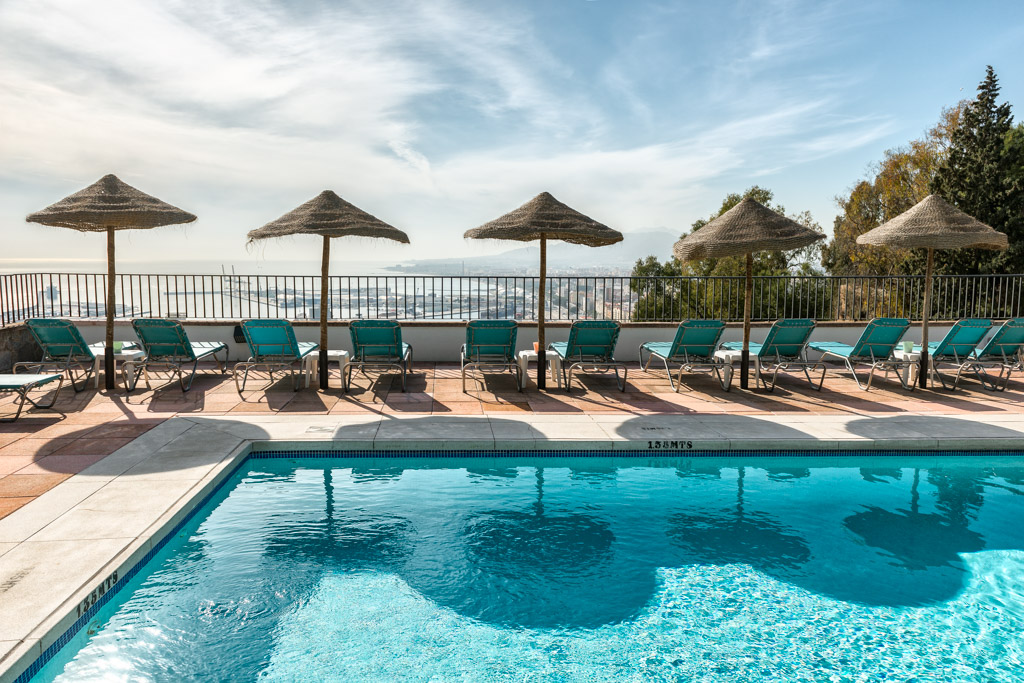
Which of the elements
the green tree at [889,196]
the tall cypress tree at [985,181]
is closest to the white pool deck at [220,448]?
the tall cypress tree at [985,181]

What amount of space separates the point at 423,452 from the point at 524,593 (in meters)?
2.41

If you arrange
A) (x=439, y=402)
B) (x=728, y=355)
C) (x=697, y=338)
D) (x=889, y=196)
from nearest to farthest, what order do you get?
(x=439, y=402)
(x=697, y=338)
(x=728, y=355)
(x=889, y=196)

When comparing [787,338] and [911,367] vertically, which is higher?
[787,338]

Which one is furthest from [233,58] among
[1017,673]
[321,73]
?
[1017,673]

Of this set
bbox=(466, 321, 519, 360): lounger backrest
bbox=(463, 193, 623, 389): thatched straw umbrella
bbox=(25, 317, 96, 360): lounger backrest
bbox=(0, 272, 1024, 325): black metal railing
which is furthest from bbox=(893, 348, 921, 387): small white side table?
bbox=(25, 317, 96, 360): lounger backrest

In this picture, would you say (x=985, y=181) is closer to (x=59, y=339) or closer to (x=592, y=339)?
(x=592, y=339)

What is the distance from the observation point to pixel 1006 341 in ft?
30.7

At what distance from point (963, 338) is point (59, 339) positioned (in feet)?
43.0

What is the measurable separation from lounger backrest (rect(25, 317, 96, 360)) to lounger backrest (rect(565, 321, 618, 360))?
686cm

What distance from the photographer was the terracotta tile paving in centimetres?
637

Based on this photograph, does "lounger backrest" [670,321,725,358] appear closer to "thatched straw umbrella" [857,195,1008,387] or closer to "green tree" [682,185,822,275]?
"thatched straw umbrella" [857,195,1008,387]

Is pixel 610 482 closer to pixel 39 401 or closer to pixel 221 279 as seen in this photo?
pixel 39 401

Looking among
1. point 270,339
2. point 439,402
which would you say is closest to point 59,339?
point 270,339

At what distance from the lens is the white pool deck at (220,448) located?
3.16m
